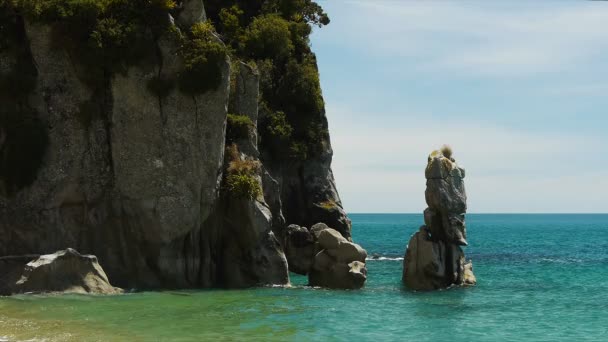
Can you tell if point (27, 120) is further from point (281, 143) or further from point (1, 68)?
point (281, 143)

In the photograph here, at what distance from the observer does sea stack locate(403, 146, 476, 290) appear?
41.5 meters

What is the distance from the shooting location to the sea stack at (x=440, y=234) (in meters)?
41.5

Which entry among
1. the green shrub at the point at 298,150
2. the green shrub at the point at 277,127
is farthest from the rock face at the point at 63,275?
the green shrub at the point at 298,150

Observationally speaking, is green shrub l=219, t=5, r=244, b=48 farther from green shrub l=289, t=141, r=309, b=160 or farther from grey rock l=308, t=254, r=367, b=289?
grey rock l=308, t=254, r=367, b=289

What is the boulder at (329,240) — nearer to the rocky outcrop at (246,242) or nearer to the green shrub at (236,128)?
the rocky outcrop at (246,242)

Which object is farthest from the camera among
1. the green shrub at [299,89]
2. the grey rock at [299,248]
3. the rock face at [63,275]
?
the green shrub at [299,89]

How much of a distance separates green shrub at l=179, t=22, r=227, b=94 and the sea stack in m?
12.5

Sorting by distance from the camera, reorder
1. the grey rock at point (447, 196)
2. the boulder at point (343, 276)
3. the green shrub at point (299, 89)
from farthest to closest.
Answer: the green shrub at point (299, 89) < the grey rock at point (447, 196) < the boulder at point (343, 276)

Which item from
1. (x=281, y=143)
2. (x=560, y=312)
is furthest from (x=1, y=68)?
(x=560, y=312)

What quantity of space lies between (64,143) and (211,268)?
9.77 m

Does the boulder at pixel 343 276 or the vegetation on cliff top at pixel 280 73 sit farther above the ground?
the vegetation on cliff top at pixel 280 73

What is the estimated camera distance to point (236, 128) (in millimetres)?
43625

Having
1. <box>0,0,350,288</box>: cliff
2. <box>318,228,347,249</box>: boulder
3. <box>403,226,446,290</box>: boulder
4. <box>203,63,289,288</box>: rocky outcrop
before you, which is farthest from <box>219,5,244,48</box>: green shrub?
<box>403,226,446,290</box>: boulder

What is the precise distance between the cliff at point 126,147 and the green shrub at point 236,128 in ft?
7.24
